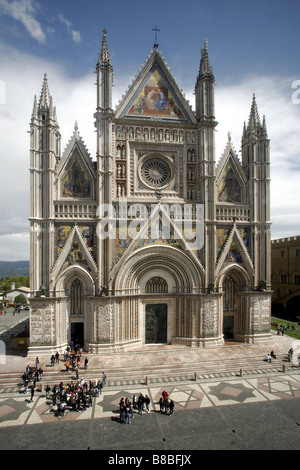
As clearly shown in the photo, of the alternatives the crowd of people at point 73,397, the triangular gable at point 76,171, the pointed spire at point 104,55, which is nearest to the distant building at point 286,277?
the triangular gable at point 76,171

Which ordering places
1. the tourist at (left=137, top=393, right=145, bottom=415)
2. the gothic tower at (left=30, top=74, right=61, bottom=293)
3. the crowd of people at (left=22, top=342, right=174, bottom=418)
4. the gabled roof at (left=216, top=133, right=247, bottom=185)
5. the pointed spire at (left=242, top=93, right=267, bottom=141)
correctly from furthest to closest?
the pointed spire at (left=242, top=93, right=267, bottom=141) < the gabled roof at (left=216, top=133, right=247, bottom=185) < the gothic tower at (left=30, top=74, right=61, bottom=293) < the tourist at (left=137, top=393, right=145, bottom=415) < the crowd of people at (left=22, top=342, right=174, bottom=418)

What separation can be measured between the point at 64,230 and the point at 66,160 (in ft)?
20.4

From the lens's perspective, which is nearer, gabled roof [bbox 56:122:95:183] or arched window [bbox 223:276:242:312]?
gabled roof [bbox 56:122:95:183]

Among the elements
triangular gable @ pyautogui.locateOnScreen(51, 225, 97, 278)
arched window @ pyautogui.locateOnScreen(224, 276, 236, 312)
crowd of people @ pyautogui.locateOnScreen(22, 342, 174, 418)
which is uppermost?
triangular gable @ pyautogui.locateOnScreen(51, 225, 97, 278)

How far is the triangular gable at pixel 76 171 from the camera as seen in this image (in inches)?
1000

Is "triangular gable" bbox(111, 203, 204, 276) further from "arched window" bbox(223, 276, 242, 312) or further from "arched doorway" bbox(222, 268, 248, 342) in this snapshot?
"arched doorway" bbox(222, 268, 248, 342)

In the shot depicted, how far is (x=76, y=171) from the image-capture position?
25703 mm

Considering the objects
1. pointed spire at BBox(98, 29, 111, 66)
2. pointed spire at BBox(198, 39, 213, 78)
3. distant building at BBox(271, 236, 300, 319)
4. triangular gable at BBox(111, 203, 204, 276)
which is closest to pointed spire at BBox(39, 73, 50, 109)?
pointed spire at BBox(98, 29, 111, 66)

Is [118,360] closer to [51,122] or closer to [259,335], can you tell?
[259,335]

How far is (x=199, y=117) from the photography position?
27.3 m

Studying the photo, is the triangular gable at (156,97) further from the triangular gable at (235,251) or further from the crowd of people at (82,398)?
the crowd of people at (82,398)

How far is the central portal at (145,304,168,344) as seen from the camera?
1041 inches

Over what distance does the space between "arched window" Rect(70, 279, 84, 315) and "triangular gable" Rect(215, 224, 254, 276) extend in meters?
13.0
